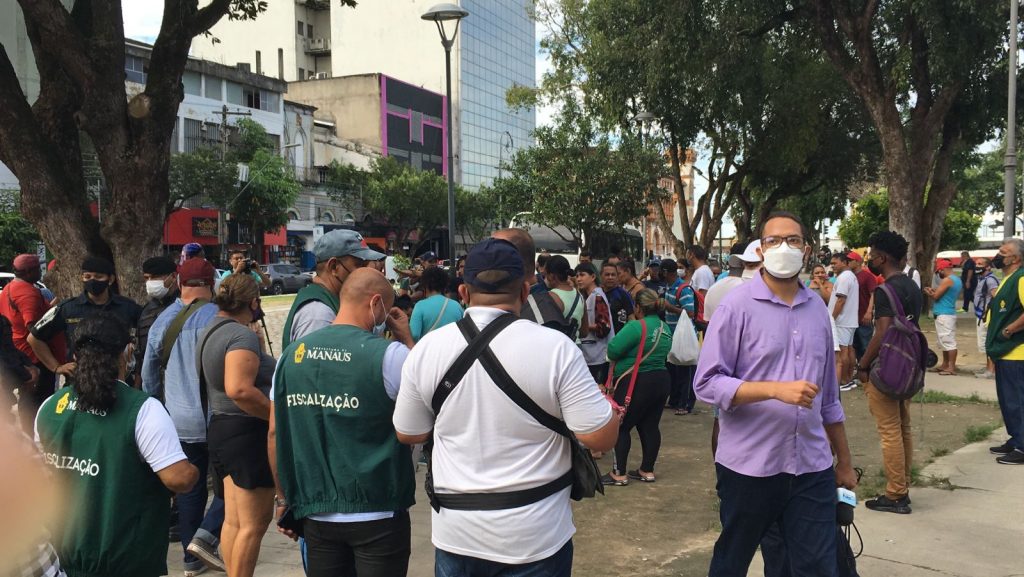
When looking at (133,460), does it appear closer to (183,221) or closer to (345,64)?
(183,221)

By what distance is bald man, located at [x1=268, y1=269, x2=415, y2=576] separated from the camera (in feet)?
10.3

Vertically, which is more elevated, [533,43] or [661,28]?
[533,43]

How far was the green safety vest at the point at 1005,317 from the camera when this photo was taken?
680 centimetres

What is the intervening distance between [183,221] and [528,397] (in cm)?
4387

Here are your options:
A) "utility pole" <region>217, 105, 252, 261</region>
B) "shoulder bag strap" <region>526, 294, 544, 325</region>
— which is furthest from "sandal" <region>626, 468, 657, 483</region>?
"utility pole" <region>217, 105, 252, 261</region>

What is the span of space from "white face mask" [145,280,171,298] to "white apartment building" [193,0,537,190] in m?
69.3

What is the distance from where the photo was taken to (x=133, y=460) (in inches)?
115

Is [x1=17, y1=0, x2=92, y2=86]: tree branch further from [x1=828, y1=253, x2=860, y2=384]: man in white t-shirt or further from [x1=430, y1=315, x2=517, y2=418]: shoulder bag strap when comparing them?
[x1=828, y1=253, x2=860, y2=384]: man in white t-shirt

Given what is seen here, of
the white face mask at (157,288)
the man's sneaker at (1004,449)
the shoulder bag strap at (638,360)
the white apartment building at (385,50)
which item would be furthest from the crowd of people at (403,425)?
the white apartment building at (385,50)

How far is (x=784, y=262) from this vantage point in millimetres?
3543

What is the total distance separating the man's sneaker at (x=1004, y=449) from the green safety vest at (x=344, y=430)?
6144mm

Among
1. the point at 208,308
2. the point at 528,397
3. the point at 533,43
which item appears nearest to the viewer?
the point at 528,397

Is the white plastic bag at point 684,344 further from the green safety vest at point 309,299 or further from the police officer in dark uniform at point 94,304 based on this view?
the police officer in dark uniform at point 94,304

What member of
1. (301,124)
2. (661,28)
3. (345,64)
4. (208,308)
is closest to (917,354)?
(208,308)
